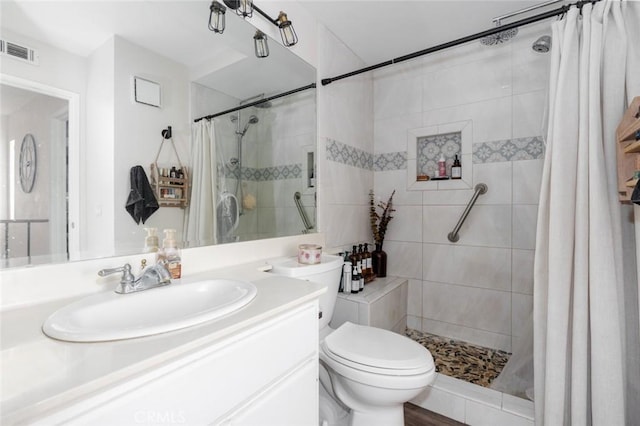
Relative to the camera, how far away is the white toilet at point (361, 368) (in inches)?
44.8

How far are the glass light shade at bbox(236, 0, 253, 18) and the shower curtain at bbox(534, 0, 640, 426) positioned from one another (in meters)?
1.41

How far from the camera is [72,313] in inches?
26.9

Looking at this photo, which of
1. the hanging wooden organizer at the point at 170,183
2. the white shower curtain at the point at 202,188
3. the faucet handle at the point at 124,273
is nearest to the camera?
the faucet handle at the point at 124,273

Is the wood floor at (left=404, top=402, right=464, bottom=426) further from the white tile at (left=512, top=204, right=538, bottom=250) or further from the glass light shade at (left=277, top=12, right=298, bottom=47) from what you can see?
the glass light shade at (left=277, top=12, right=298, bottom=47)

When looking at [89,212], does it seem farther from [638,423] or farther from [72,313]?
[638,423]

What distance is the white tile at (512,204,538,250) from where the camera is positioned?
1.89 metres

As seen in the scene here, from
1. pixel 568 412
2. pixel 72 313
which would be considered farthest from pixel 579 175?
pixel 72 313

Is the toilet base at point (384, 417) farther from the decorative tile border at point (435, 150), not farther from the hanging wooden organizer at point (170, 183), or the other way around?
the decorative tile border at point (435, 150)

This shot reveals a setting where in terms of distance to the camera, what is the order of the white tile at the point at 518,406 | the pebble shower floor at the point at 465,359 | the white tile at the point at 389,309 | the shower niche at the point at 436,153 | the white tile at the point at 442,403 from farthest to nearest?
the shower niche at the point at 436,153, the white tile at the point at 389,309, the pebble shower floor at the point at 465,359, the white tile at the point at 442,403, the white tile at the point at 518,406

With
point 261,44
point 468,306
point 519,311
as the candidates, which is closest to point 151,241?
point 261,44

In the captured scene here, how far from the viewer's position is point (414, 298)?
7.67 ft

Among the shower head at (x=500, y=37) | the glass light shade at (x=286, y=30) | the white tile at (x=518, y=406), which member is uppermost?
the shower head at (x=500, y=37)

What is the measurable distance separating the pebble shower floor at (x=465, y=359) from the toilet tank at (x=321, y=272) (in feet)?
2.91

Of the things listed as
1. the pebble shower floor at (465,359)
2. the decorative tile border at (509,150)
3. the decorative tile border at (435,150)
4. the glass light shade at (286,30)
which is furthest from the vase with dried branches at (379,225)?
the glass light shade at (286,30)
